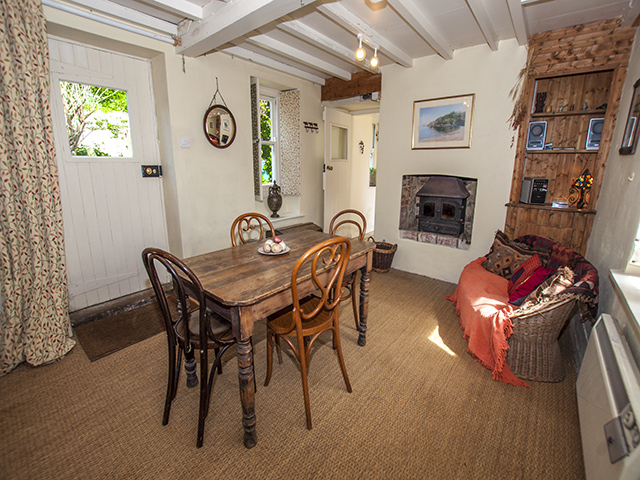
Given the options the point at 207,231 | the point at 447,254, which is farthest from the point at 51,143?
the point at 447,254

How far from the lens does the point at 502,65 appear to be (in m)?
2.95

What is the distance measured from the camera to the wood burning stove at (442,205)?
339cm

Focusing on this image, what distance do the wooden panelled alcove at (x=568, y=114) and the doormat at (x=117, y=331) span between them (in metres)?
3.44

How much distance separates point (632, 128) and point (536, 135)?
3.04ft

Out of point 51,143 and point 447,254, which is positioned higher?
point 51,143

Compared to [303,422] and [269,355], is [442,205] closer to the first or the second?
[269,355]

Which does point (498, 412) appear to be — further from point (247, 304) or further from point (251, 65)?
point (251, 65)

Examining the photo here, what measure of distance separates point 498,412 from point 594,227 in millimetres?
1879

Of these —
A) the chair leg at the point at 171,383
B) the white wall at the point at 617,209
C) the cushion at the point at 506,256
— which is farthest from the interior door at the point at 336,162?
the chair leg at the point at 171,383

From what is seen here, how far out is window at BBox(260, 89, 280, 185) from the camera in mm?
4027

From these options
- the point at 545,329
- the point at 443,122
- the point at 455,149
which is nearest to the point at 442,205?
the point at 455,149

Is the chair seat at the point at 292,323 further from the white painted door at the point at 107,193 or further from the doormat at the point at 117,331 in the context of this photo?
the white painted door at the point at 107,193

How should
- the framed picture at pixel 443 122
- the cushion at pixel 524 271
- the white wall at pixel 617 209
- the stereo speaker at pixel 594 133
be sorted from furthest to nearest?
the framed picture at pixel 443 122, the stereo speaker at pixel 594 133, the cushion at pixel 524 271, the white wall at pixel 617 209

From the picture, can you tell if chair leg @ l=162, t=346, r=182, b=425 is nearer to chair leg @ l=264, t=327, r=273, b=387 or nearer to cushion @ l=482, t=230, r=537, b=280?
chair leg @ l=264, t=327, r=273, b=387
